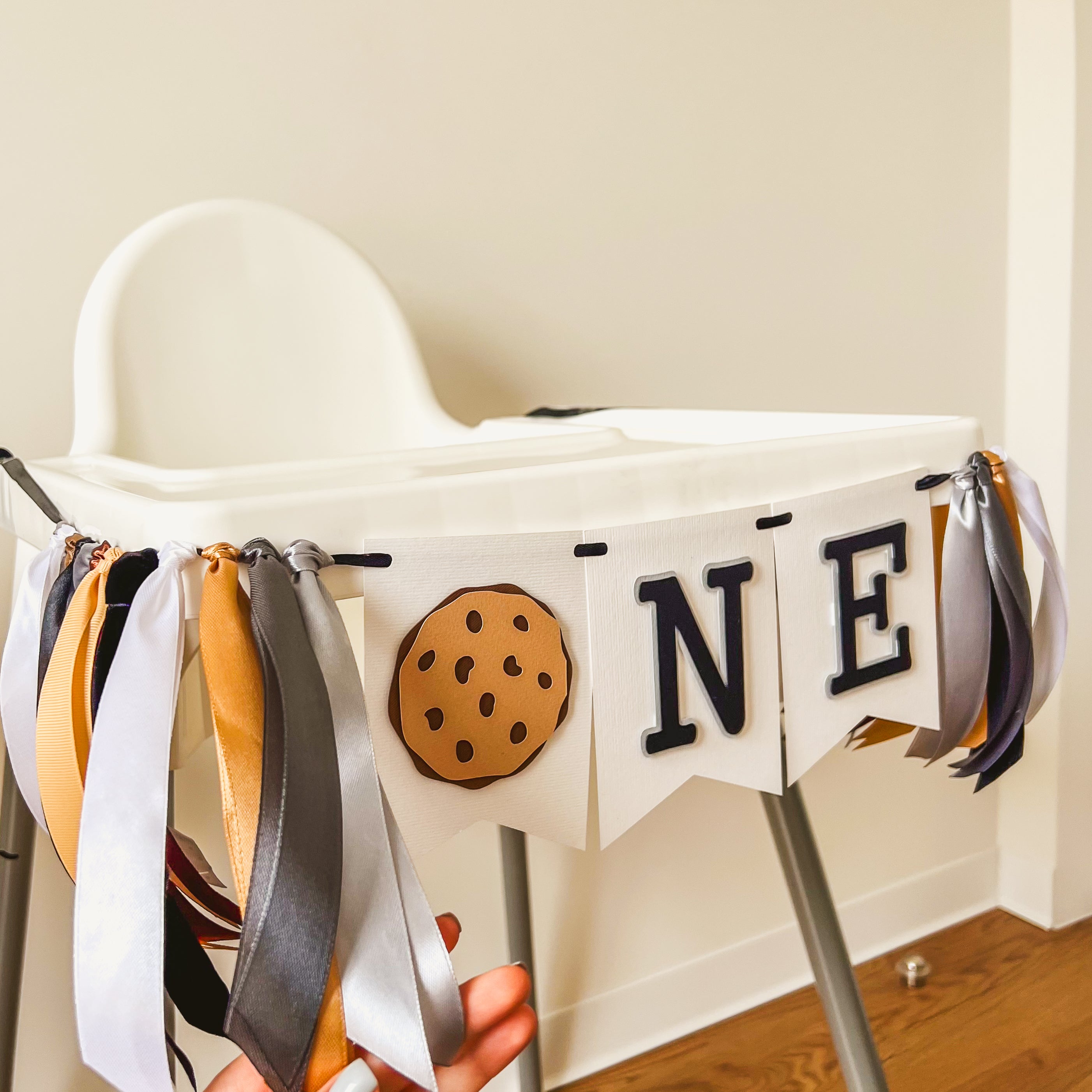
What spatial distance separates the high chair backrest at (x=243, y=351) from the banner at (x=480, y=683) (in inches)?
13.3

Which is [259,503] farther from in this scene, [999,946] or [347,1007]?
[999,946]

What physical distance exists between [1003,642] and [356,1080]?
44 cm

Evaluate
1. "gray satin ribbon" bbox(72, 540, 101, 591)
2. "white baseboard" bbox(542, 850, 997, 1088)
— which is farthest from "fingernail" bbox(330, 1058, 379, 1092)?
"white baseboard" bbox(542, 850, 997, 1088)

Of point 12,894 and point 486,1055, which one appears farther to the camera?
point 12,894

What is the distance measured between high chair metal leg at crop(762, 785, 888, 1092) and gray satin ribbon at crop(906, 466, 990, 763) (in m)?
0.09

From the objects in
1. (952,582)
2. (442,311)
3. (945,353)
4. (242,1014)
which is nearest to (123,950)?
(242,1014)

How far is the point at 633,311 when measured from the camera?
43.6 inches

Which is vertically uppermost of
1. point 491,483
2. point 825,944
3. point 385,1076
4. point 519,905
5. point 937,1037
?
point 491,483

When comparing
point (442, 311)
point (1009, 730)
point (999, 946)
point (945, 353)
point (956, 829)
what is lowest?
point (999, 946)

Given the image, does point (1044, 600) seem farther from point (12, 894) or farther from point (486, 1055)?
point (12, 894)

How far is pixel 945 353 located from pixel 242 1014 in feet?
4.01

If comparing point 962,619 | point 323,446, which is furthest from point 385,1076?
point 323,446

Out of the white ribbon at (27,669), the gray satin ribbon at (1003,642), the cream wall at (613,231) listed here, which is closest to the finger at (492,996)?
the white ribbon at (27,669)

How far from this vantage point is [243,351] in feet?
2.59
